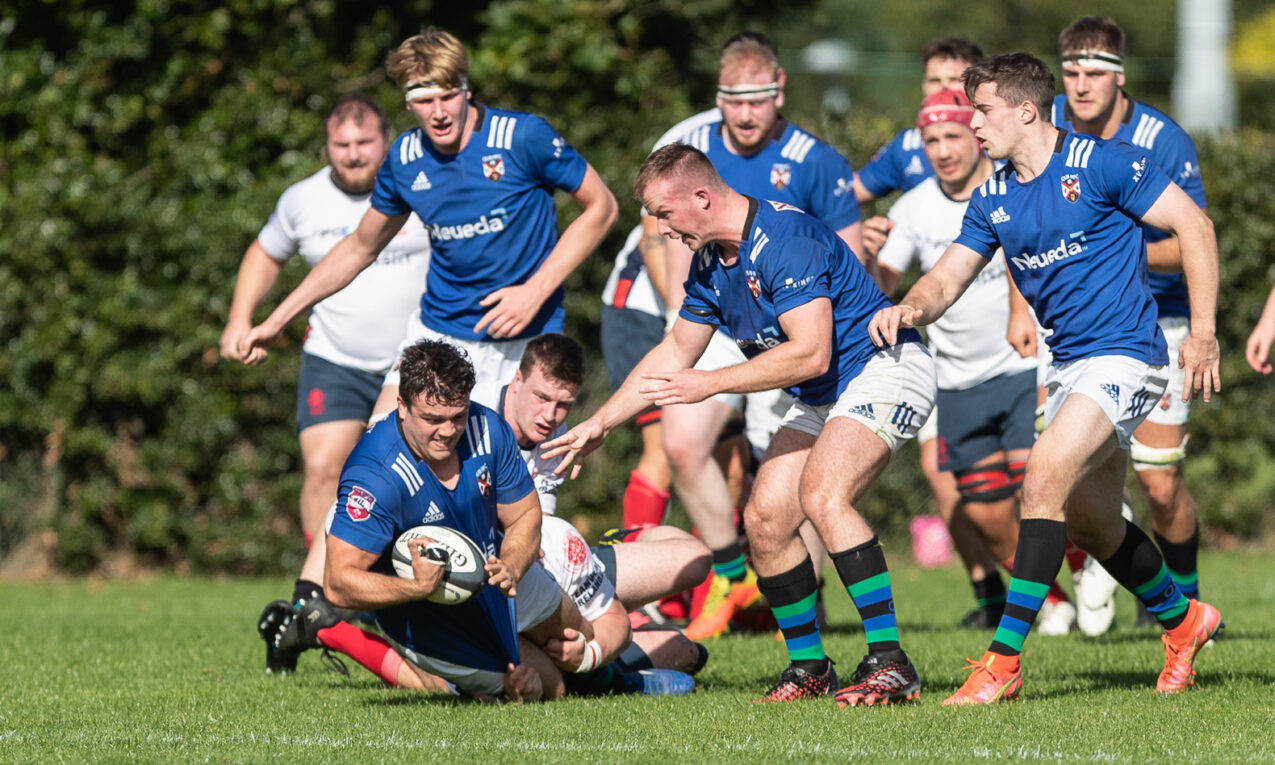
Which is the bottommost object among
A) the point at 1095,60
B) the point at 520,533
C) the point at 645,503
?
the point at 645,503

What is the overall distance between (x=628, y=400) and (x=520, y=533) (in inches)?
25.8

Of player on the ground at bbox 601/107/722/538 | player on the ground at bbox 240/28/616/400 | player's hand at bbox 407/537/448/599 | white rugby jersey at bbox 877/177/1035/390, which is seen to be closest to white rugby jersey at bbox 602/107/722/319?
player on the ground at bbox 601/107/722/538

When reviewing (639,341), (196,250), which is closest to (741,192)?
(639,341)

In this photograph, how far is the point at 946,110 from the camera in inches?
309

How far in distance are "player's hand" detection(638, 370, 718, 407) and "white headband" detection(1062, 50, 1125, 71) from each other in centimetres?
279

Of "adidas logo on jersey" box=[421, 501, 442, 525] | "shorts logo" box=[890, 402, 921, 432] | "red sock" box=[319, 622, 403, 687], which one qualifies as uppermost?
"shorts logo" box=[890, 402, 921, 432]

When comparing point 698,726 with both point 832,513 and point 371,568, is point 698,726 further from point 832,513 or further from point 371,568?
point 371,568

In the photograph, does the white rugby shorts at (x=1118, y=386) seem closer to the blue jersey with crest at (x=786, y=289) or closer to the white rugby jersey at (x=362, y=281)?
the blue jersey with crest at (x=786, y=289)

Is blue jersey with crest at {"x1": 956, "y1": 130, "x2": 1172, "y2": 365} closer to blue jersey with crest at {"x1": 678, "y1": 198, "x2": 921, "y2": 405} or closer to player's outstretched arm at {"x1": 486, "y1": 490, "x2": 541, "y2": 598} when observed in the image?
blue jersey with crest at {"x1": 678, "y1": 198, "x2": 921, "y2": 405}

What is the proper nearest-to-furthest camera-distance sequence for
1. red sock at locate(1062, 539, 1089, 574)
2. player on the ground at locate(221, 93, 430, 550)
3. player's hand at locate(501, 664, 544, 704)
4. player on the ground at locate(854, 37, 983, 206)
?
player's hand at locate(501, 664, 544, 704) → player on the ground at locate(221, 93, 430, 550) → red sock at locate(1062, 539, 1089, 574) → player on the ground at locate(854, 37, 983, 206)

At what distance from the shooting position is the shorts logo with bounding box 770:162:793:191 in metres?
7.85

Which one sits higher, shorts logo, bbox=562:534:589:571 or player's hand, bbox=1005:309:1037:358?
player's hand, bbox=1005:309:1037:358

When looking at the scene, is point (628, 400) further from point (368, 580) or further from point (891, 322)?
point (368, 580)

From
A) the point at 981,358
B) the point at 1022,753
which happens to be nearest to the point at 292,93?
the point at 981,358
